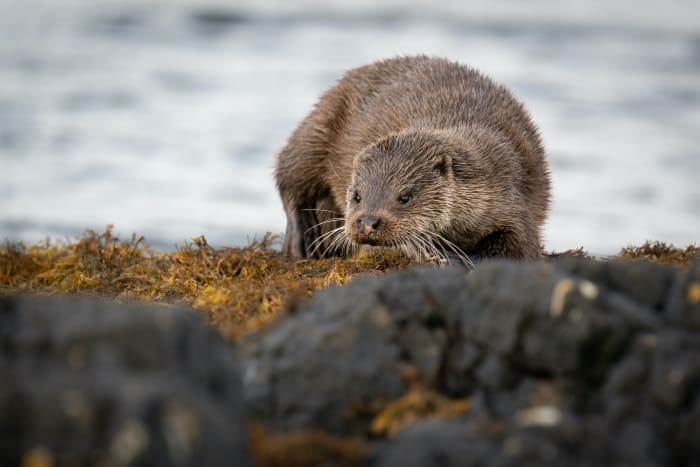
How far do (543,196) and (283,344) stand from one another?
389 cm

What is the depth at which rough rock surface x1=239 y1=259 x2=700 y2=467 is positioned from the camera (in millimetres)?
2432

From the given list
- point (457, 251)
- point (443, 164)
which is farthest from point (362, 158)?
point (457, 251)

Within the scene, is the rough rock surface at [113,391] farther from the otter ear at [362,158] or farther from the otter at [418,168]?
the otter ear at [362,158]

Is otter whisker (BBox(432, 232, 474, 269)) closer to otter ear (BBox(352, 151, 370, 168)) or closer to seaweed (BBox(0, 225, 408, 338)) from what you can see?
seaweed (BBox(0, 225, 408, 338))

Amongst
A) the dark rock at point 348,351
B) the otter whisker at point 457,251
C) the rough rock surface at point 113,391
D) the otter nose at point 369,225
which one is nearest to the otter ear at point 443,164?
the otter whisker at point 457,251

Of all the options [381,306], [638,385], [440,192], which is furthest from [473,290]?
[440,192]

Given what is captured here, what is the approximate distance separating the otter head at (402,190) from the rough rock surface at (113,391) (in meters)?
2.94

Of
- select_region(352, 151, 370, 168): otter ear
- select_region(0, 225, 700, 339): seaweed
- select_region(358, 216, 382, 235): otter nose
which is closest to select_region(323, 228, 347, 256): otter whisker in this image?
select_region(0, 225, 700, 339): seaweed

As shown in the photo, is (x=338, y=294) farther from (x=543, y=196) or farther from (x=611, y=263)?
(x=543, y=196)

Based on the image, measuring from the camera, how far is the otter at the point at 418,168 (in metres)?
5.54

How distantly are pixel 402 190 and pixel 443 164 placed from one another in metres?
0.31

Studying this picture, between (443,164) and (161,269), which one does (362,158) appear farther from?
(161,269)

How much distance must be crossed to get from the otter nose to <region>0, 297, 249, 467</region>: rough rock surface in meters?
2.85

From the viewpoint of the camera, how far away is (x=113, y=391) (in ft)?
7.06
